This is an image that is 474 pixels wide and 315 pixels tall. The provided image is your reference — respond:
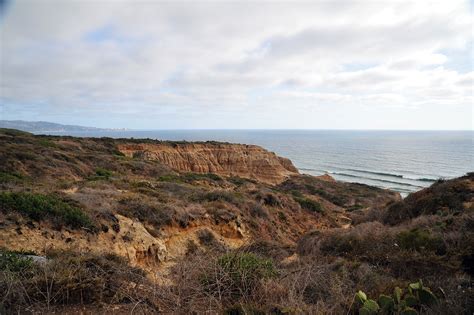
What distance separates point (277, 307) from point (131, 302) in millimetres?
2116

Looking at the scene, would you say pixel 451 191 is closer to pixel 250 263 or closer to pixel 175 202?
pixel 175 202

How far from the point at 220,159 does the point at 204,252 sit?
139ft

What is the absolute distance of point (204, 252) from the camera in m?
9.76

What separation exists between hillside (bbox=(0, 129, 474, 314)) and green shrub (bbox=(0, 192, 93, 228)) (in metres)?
0.02

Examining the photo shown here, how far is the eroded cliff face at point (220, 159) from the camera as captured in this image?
151ft

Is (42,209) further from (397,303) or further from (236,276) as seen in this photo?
→ (397,303)

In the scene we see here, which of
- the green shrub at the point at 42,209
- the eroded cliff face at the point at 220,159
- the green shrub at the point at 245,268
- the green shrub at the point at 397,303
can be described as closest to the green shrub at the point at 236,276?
the green shrub at the point at 245,268

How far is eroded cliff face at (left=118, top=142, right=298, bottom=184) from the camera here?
45906mm

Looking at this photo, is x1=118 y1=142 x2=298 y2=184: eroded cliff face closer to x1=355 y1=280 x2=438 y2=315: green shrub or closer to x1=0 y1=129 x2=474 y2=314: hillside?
x1=0 y1=129 x2=474 y2=314: hillside

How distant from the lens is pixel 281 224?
55.5 feet

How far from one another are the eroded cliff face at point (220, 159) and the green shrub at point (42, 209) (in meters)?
35.3

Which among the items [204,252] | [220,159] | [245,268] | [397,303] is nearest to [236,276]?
[245,268]

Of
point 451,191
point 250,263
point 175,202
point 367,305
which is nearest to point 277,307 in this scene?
point 367,305

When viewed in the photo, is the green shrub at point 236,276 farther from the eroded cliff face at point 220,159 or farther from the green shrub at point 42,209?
the eroded cliff face at point 220,159
